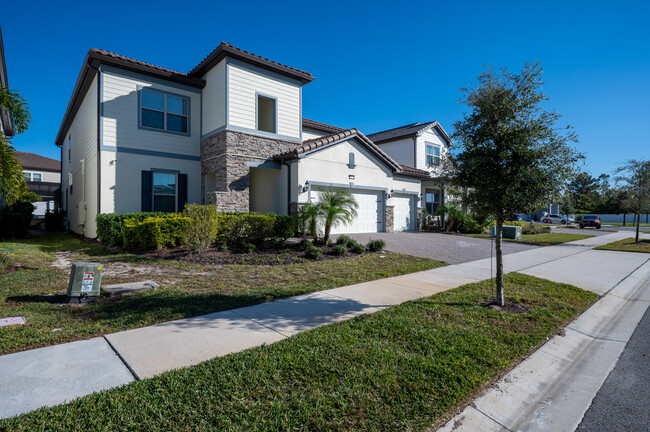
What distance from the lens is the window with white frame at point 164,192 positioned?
45.7ft

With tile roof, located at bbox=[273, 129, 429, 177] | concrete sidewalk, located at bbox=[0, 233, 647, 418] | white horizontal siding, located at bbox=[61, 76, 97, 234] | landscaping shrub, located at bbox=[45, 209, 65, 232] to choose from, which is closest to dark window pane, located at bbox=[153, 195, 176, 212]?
white horizontal siding, located at bbox=[61, 76, 97, 234]

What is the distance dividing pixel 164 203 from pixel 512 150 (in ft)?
43.0

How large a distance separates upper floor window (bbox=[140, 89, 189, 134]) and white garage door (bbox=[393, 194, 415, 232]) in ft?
37.5

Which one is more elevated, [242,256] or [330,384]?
[242,256]

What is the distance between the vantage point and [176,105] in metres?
14.5

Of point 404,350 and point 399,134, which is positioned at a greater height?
point 399,134

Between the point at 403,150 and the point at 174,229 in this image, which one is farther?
the point at 403,150

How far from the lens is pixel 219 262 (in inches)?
349

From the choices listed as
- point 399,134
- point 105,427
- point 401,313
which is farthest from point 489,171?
point 399,134

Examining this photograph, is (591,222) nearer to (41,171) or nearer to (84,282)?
(84,282)

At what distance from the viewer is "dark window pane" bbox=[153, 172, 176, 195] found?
13.9 metres

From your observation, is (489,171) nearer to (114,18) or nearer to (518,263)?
(518,263)

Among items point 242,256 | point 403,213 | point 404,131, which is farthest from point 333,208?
point 404,131

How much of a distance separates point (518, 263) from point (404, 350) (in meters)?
8.33
